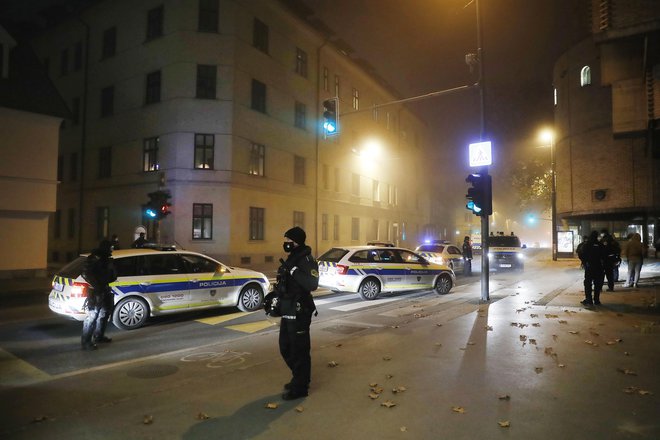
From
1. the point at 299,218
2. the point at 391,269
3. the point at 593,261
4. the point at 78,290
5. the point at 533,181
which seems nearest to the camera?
the point at 78,290

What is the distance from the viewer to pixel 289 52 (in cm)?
2748

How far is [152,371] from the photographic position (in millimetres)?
6203

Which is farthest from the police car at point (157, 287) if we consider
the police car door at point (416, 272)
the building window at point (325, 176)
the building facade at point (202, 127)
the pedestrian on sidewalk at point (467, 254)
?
the building window at point (325, 176)

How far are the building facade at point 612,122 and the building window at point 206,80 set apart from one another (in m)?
17.1

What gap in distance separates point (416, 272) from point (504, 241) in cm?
1235

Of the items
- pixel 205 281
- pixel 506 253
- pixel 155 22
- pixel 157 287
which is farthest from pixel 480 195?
pixel 155 22

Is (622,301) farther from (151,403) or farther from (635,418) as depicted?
(151,403)

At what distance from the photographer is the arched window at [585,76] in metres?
26.6

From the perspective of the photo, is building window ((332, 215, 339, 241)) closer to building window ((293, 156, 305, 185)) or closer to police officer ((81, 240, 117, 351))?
building window ((293, 156, 305, 185))

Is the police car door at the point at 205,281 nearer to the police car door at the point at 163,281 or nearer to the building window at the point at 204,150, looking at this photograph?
the police car door at the point at 163,281

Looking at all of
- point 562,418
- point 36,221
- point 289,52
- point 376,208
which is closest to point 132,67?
point 289,52

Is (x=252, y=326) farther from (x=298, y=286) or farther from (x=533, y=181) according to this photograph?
(x=533, y=181)

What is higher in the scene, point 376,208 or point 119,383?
point 376,208

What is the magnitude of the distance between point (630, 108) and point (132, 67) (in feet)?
79.0
